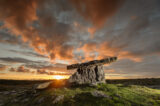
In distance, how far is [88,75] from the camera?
1648 centimetres

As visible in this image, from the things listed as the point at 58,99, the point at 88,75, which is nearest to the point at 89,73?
the point at 88,75

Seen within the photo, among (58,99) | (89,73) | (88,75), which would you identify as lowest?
(58,99)

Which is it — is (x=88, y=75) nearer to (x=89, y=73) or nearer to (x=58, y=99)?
(x=89, y=73)

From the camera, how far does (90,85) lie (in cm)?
1462

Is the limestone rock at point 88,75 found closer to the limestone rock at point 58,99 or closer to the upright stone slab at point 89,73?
the upright stone slab at point 89,73

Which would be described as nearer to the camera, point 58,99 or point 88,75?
point 58,99

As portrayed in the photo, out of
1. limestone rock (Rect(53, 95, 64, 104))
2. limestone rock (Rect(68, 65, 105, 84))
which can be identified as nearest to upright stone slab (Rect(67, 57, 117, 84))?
limestone rock (Rect(68, 65, 105, 84))

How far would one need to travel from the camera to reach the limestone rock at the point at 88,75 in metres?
15.8

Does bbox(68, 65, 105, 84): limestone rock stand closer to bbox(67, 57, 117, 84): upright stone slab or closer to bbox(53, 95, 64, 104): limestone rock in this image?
bbox(67, 57, 117, 84): upright stone slab

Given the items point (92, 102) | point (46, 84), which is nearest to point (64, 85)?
point (46, 84)

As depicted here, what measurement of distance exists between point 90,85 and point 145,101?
23.9 feet

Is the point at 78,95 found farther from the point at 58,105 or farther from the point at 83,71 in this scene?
the point at 83,71

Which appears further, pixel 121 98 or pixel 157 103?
pixel 121 98

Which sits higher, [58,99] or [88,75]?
[88,75]
